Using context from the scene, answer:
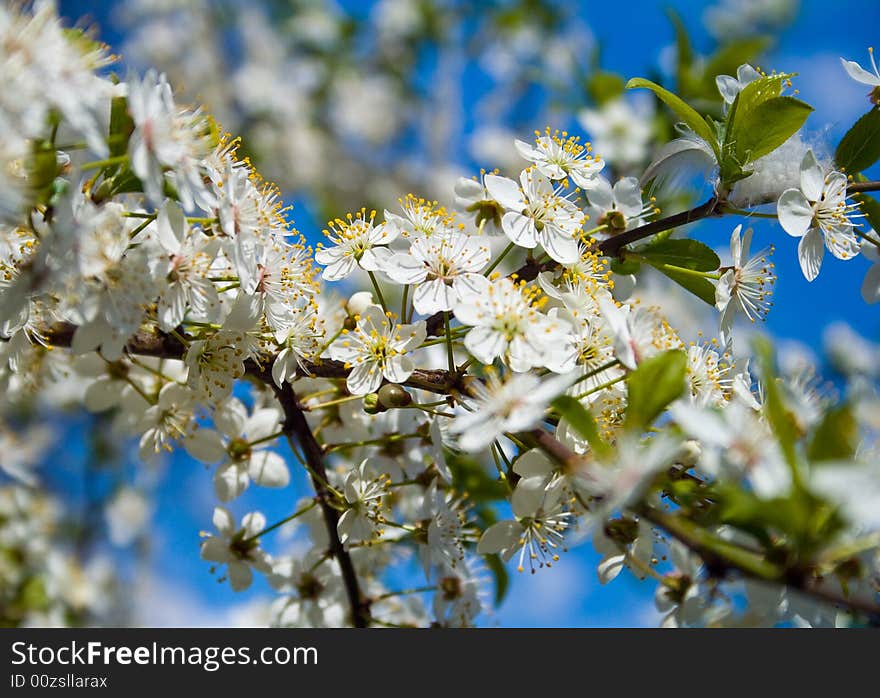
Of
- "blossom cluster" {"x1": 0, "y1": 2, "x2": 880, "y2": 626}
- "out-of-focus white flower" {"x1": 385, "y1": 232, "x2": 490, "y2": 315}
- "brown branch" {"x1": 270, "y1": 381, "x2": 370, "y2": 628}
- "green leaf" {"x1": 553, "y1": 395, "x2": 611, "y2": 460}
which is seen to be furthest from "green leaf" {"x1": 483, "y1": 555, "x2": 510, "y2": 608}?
"green leaf" {"x1": 553, "y1": 395, "x2": 611, "y2": 460}

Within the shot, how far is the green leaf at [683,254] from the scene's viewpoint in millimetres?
1183

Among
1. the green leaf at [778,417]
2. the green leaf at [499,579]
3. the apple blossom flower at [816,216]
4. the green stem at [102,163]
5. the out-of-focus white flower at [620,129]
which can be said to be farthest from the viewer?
the out-of-focus white flower at [620,129]

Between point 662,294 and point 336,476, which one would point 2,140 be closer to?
point 336,476

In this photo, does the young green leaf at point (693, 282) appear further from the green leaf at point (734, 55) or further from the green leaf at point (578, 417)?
the green leaf at point (734, 55)

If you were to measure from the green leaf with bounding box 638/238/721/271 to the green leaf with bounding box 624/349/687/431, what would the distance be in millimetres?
434

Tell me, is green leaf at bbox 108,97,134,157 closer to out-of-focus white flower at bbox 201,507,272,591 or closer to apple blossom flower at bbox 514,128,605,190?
apple blossom flower at bbox 514,128,605,190

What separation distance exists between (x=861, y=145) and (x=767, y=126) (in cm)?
21

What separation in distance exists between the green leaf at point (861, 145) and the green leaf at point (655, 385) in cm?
61

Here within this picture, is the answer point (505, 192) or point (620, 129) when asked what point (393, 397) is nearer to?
point (505, 192)

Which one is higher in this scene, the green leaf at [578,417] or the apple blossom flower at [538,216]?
the apple blossom flower at [538,216]

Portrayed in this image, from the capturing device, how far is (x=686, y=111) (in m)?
Answer: 1.10

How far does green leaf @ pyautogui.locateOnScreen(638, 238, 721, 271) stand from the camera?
3.88ft

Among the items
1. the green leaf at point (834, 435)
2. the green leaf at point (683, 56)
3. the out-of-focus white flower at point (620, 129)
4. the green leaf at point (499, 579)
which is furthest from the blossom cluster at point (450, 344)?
the out-of-focus white flower at point (620, 129)
